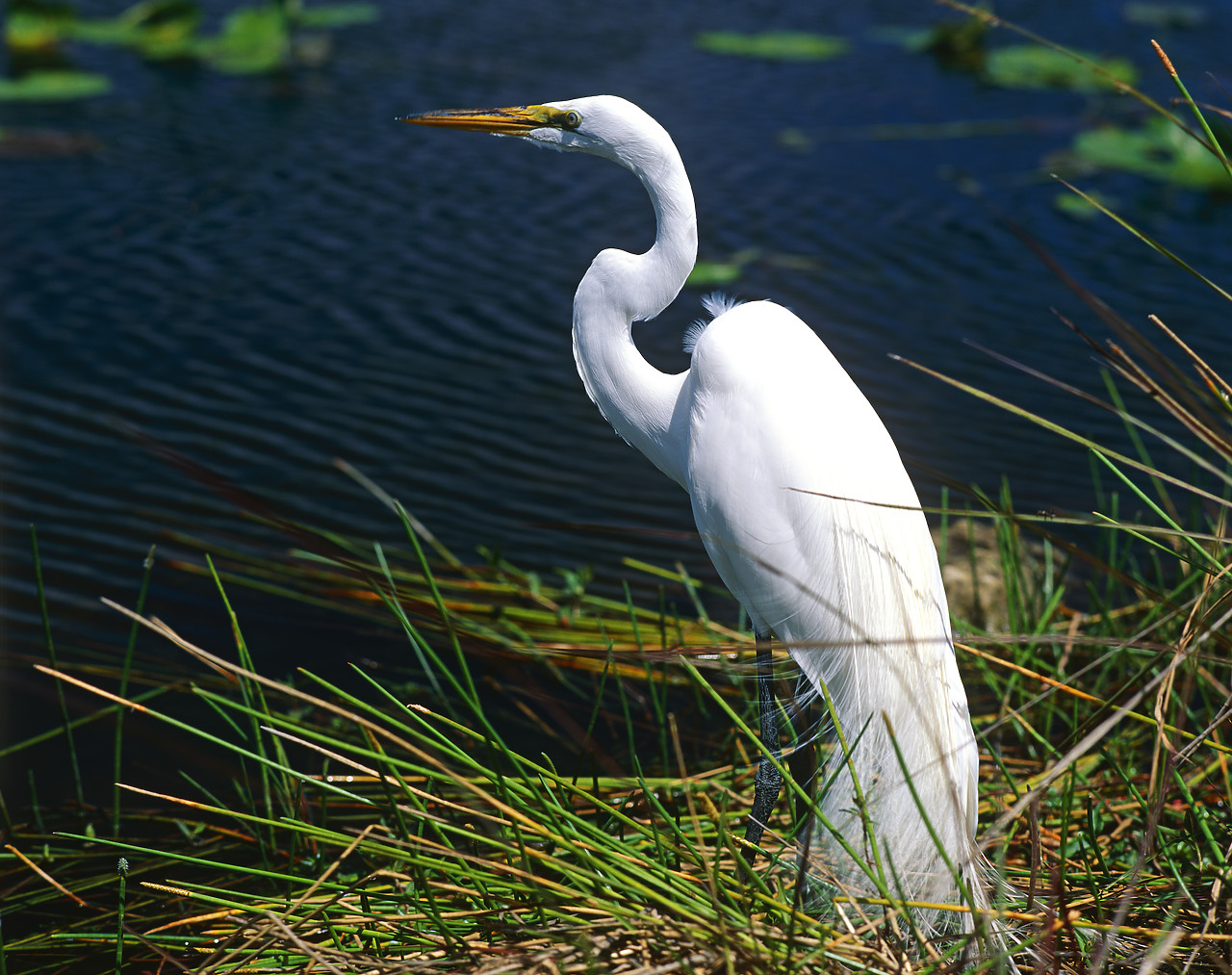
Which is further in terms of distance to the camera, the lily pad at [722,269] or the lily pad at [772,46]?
the lily pad at [772,46]

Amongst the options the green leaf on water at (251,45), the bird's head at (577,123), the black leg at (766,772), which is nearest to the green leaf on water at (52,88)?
the green leaf on water at (251,45)

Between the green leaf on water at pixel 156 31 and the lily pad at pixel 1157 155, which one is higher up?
the green leaf on water at pixel 156 31

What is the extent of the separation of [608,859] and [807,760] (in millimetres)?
952

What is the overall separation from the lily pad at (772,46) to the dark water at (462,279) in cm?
9

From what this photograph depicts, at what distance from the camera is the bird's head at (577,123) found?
1675 millimetres

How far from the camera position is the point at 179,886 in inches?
53.1

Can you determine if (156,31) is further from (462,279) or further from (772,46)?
(772,46)

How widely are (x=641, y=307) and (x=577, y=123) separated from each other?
0.30 meters

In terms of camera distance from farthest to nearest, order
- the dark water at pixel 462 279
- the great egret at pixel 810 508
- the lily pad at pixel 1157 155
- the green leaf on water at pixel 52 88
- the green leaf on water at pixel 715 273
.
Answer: the green leaf on water at pixel 52 88 → the lily pad at pixel 1157 155 → the green leaf on water at pixel 715 273 → the dark water at pixel 462 279 → the great egret at pixel 810 508

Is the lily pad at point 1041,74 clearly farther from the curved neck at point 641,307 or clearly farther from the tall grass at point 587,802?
the curved neck at point 641,307

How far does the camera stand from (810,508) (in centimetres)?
166

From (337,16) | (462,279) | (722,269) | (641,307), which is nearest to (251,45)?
(337,16)

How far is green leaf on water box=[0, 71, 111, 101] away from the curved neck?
5.45m

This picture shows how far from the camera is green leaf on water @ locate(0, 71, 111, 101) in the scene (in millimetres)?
6000
